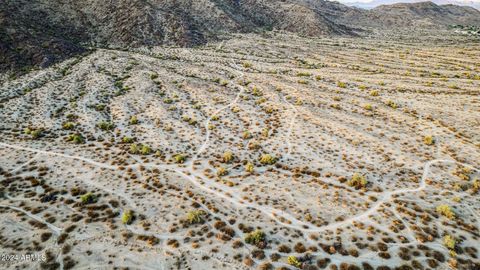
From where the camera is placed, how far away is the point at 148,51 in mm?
90688

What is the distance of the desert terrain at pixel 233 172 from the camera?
22594mm

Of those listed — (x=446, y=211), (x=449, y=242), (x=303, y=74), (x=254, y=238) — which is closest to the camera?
(x=449, y=242)

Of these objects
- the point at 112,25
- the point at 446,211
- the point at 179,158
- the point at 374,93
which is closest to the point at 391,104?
the point at 374,93

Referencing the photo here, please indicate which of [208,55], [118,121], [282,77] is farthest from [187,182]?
[208,55]

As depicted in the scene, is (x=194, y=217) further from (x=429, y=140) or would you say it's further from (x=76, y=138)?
(x=429, y=140)

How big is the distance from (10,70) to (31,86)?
11.4 m

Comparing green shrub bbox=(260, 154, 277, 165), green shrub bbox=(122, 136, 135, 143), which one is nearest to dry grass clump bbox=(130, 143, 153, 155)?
green shrub bbox=(122, 136, 135, 143)

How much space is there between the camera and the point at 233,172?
33.9 metres

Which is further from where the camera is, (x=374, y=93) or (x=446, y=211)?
(x=374, y=93)

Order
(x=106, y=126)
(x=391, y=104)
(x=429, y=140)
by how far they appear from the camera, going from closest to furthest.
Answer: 1. (x=429, y=140)
2. (x=106, y=126)
3. (x=391, y=104)

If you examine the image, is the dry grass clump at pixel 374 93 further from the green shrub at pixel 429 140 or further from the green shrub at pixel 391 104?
the green shrub at pixel 429 140

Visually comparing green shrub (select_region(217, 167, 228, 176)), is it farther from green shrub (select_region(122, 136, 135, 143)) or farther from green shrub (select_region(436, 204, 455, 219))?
green shrub (select_region(436, 204, 455, 219))

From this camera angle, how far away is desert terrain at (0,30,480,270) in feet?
74.1

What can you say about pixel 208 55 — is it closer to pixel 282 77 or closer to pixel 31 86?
pixel 282 77
